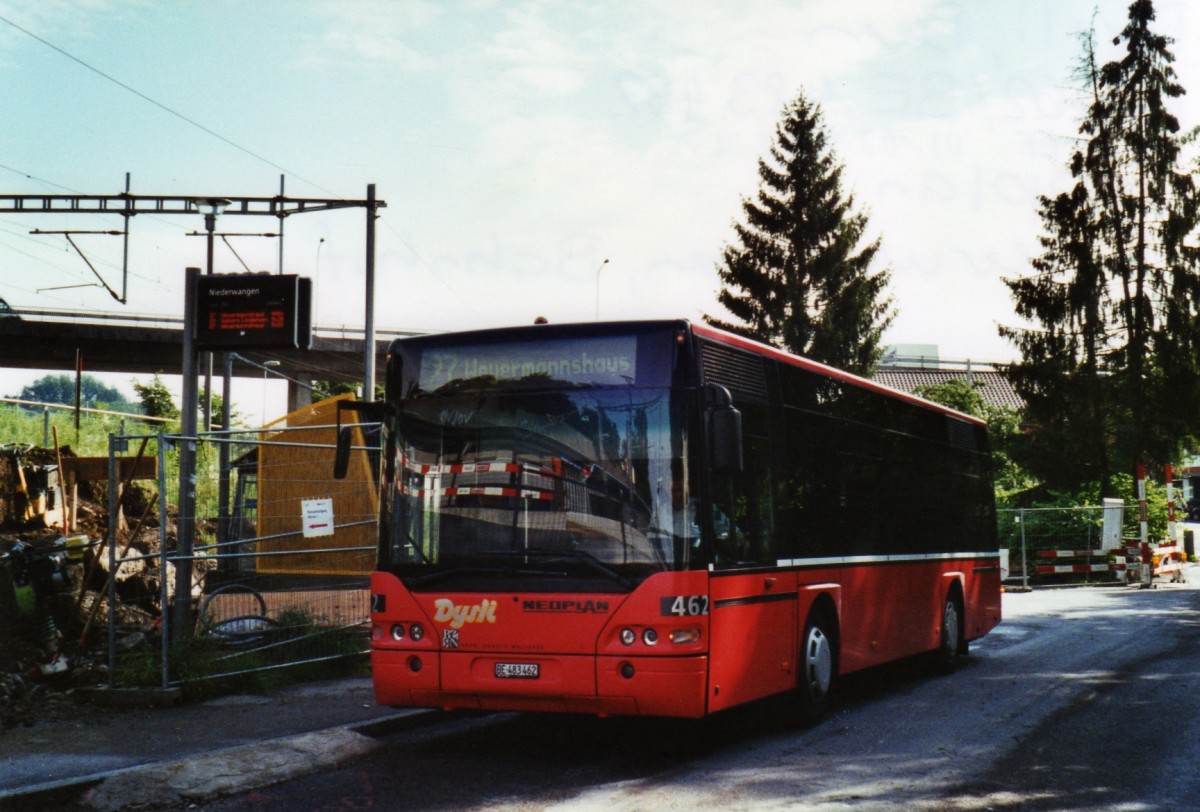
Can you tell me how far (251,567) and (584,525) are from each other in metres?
4.49

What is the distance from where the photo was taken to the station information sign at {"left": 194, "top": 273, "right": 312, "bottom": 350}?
12.8 meters

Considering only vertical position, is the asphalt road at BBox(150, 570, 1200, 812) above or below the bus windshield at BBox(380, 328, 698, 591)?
below

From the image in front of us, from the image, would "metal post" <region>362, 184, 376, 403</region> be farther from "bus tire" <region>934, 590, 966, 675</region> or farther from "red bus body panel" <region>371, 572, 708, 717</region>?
"red bus body panel" <region>371, 572, 708, 717</region>

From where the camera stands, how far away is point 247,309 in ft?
42.2

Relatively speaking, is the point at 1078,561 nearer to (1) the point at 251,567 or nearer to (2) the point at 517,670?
(1) the point at 251,567

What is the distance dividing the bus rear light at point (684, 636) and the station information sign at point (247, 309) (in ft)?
20.1

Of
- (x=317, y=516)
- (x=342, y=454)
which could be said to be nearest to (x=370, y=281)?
(x=317, y=516)

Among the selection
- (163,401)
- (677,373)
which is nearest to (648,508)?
(677,373)

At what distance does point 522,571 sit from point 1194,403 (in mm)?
33428

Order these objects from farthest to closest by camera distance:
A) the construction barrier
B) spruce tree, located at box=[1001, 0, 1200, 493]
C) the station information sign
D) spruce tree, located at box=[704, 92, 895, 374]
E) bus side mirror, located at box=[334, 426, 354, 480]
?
1. spruce tree, located at box=[704, 92, 895, 374]
2. spruce tree, located at box=[1001, 0, 1200, 493]
3. the construction barrier
4. the station information sign
5. bus side mirror, located at box=[334, 426, 354, 480]

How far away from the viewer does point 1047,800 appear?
712cm

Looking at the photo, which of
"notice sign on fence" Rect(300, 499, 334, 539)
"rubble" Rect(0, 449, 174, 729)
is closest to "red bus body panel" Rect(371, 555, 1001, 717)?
"rubble" Rect(0, 449, 174, 729)

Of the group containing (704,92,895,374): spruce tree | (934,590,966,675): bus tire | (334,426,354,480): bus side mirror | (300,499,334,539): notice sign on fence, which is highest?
(704,92,895,374): spruce tree

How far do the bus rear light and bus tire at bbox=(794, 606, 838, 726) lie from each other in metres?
1.91
